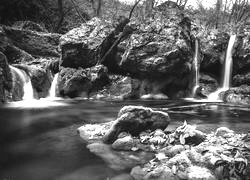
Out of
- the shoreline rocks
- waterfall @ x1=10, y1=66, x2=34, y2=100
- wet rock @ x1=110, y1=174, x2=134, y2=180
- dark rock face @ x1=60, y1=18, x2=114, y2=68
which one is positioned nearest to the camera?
the shoreline rocks

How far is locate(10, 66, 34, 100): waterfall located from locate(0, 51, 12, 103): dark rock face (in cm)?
126

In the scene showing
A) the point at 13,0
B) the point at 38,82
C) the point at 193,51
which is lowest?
the point at 38,82

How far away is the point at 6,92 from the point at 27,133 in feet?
26.8

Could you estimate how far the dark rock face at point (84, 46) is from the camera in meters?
20.7

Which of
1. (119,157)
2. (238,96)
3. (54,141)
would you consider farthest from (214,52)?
(119,157)

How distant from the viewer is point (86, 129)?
842cm

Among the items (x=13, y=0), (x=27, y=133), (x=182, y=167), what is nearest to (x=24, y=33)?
(x=13, y=0)

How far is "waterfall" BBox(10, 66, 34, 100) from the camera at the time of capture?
17125mm

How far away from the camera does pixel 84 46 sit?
20719 mm

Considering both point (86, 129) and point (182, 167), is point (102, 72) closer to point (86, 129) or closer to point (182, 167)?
point (86, 129)

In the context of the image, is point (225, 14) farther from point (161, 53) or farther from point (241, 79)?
point (161, 53)

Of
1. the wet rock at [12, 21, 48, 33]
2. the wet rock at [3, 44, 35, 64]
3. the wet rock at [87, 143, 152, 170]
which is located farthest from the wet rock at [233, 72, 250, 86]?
the wet rock at [12, 21, 48, 33]

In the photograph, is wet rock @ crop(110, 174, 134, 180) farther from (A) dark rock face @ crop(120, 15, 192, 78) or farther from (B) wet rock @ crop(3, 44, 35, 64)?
(B) wet rock @ crop(3, 44, 35, 64)

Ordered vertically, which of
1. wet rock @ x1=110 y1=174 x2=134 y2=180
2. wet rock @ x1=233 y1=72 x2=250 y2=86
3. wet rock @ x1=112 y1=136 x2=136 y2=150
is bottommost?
wet rock @ x1=110 y1=174 x2=134 y2=180
